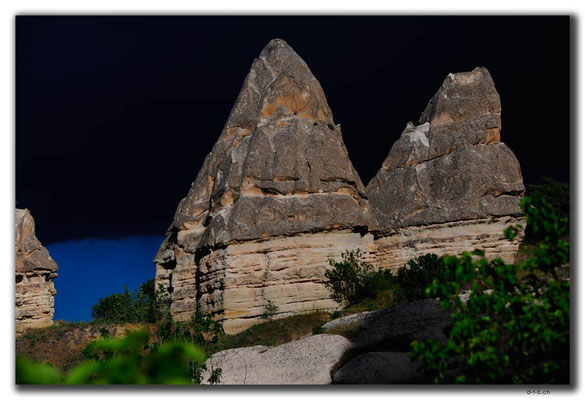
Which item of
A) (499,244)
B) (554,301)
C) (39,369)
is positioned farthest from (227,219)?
(39,369)

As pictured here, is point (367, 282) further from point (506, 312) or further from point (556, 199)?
point (506, 312)

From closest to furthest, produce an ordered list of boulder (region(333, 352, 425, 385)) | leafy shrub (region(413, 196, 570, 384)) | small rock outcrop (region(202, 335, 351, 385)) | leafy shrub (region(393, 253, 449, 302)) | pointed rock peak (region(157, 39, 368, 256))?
leafy shrub (region(413, 196, 570, 384)) < boulder (region(333, 352, 425, 385)) < small rock outcrop (region(202, 335, 351, 385)) < leafy shrub (region(393, 253, 449, 302)) < pointed rock peak (region(157, 39, 368, 256))

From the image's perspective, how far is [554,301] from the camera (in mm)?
7160

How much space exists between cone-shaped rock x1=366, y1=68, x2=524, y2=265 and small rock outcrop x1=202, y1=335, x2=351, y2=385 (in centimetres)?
980

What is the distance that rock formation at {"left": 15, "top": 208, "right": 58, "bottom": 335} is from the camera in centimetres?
3000

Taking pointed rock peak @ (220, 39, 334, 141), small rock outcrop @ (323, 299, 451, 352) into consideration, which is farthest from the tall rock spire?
small rock outcrop @ (323, 299, 451, 352)

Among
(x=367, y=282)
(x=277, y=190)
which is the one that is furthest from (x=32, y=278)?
(x=367, y=282)

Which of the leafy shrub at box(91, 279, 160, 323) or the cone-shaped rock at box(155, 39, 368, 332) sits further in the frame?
the leafy shrub at box(91, 279, 160, 323)

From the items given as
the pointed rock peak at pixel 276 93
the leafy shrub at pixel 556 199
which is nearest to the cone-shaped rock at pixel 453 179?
the pointed rock peak at pixel 276 93

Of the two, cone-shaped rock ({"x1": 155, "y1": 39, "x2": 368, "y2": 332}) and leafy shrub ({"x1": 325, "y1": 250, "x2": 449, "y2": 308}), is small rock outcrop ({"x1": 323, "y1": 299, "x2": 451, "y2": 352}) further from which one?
cone-shaped rock ({"x1": 155, "y1": 39, "x2": 368, "y2": 332})

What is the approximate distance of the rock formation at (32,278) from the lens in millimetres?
30000

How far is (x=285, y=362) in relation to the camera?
51.9ft

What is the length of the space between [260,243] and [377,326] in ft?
22.9

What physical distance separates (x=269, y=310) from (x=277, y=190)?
4.62 metres
